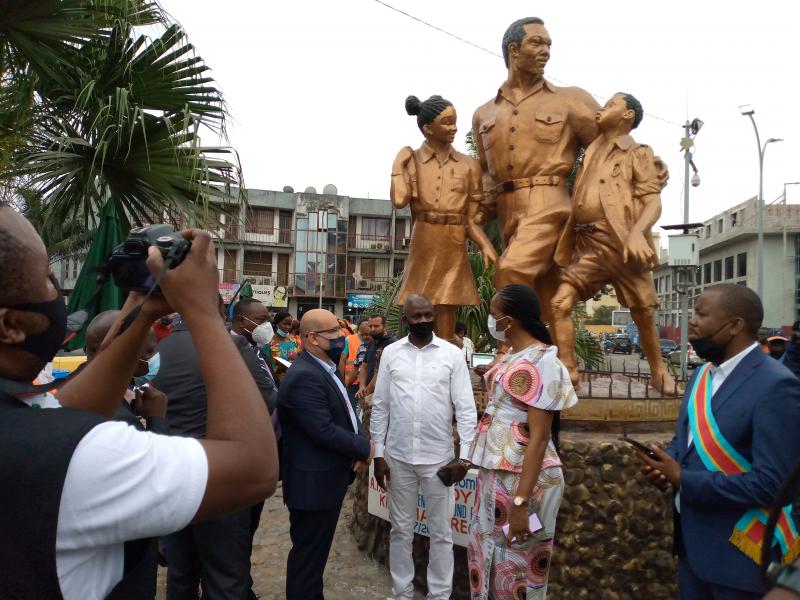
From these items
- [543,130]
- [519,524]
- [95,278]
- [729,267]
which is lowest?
[519,524]

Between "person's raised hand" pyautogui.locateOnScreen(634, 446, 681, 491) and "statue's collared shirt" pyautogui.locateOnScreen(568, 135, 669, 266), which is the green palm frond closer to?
"statue's collared shirt" pyautogui.locateOnScreen(568, 135, 669, 266)

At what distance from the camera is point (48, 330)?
1.18m

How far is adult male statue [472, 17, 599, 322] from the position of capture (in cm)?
503

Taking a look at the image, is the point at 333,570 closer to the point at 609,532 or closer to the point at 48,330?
the point at 609,532

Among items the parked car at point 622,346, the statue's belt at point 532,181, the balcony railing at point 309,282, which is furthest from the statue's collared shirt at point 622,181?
the balcony railing at point 309,282

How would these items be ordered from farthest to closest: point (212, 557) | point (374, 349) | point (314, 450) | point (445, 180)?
point (374, 349)
point (445, 180)
point (314, 450)
point (212, 557)

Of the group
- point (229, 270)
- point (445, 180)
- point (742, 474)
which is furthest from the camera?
point (229, 270)

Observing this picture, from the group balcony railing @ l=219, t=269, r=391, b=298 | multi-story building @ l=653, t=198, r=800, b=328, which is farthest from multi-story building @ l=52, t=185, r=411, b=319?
multi-story building @ l=653, t=198, r=800, b=328

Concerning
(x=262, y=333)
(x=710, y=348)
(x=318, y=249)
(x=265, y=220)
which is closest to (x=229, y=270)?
(x=265, y=220)

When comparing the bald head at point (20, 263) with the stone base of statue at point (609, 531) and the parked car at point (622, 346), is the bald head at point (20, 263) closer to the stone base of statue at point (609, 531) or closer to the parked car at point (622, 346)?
the stone base of statue at point (609, 531)

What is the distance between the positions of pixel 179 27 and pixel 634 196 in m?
4.33

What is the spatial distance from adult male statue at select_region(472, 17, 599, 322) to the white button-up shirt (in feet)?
4.48

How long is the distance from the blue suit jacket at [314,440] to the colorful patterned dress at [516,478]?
81 cm

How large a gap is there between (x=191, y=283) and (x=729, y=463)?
1993mm
